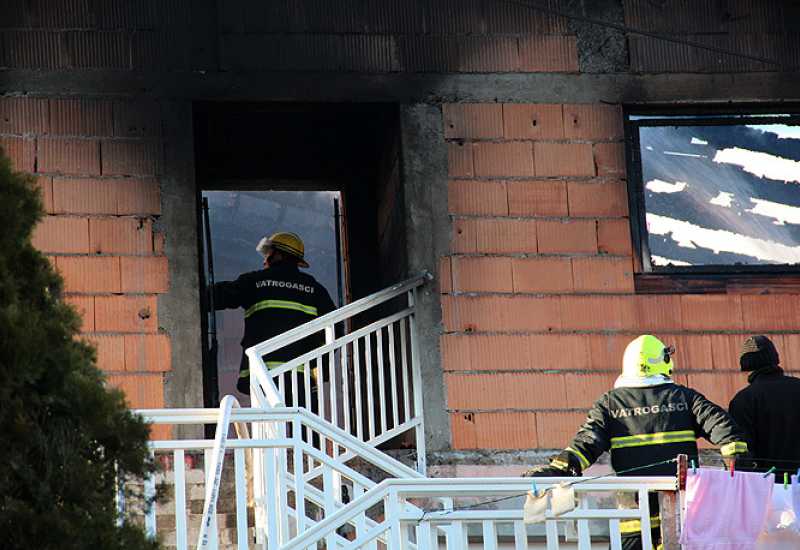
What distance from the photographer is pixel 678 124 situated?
12969 millimetres

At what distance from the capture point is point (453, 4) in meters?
12.8

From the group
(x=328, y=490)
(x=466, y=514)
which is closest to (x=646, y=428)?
(x=466, y=514)

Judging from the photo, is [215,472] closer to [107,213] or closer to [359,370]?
[359,370]

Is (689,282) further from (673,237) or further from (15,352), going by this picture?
(15,352)

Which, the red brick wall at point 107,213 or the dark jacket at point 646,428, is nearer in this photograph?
the dark jacket at point 646,428

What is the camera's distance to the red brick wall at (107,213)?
39.0 feet

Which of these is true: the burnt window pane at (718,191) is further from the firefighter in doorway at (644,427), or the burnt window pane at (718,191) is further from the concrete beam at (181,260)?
the concrete beam at (181,260)

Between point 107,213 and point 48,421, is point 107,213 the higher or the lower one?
the higher one

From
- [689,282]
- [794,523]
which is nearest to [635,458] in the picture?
[794,523]

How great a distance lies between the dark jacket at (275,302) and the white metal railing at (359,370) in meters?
0.30

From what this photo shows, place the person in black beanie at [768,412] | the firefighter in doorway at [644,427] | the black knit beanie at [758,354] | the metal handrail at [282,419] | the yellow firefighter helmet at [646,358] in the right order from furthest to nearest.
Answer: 1. the black knit beanie at [758,354]
2. the person in black beanie at [768,412]
3. the yellow firefighter helmet at [646,358]
4. the firefighter in doorway at [644,427]
5. the metal handrail at [282,419]

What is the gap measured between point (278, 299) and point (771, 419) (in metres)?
3.65

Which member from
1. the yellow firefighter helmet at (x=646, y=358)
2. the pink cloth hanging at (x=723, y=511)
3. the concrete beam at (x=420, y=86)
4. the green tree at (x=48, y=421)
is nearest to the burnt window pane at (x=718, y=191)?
the concrete beam at (x=420, y=86)

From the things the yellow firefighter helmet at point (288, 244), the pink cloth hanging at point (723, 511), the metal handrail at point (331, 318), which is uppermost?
the yellow firefighter helmet at point (288, 244)
